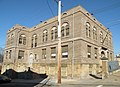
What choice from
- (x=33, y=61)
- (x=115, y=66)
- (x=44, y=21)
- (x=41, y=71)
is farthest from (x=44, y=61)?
(x=115, y=66)

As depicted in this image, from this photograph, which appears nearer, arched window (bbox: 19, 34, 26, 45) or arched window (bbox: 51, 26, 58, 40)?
arched window (bbox: 51, 26, 58, 40)

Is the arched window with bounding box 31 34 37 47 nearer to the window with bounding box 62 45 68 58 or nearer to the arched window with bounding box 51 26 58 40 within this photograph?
the arched window with bounding box 51 26 58 40

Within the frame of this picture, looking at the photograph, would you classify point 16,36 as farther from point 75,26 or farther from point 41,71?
point 75,26

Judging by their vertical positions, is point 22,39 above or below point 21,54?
above

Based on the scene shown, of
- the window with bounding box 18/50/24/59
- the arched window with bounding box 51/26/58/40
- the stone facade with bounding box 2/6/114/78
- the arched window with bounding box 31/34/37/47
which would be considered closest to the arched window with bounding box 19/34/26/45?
the stone facade with bounding box 2/6/114/78

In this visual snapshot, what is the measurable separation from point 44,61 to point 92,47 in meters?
9.70

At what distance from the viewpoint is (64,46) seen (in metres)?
24.0

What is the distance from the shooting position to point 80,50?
2098 centimetres

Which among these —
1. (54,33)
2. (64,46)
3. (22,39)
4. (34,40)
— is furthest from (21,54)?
(64,46)

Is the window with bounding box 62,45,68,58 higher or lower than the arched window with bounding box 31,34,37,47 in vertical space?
lower

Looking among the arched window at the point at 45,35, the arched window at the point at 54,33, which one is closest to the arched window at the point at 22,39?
the arched window at the point at 45,35

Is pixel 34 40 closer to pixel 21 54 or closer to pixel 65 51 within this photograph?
pixel 21 54

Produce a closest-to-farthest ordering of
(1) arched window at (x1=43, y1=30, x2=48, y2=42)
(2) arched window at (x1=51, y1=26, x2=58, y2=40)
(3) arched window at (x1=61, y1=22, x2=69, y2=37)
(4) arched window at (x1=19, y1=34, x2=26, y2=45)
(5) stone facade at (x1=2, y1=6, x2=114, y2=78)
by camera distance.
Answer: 1. (5) stone facade at (x1=2, y1=6, x2=114, y2=78)
2. (3) arched window at (x1=61, y1=22, x2=69, y2=37)
3. (2) arched window at (x1=51, y1=26, x2=58, y2=40)
4. (1) arched window at (x1=43, y1=30, x2=48, y2=42)
5. (4) arched window at (x1=19, y1=34, x2=26, y2=45)

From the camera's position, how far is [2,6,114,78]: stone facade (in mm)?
21703
